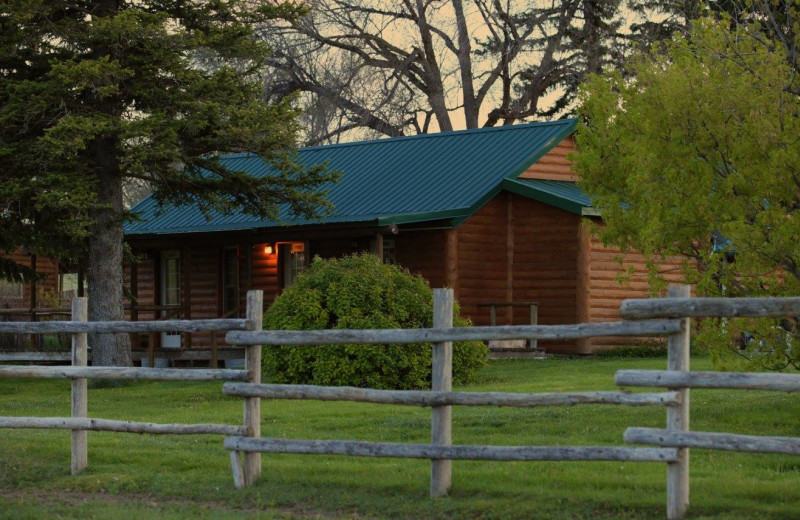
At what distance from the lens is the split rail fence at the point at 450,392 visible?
30.3ft

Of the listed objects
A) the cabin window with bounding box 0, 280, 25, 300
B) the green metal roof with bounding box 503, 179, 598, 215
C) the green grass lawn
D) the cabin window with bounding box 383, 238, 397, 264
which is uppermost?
the green metal roof with bounding box 503, 179, 598, 215

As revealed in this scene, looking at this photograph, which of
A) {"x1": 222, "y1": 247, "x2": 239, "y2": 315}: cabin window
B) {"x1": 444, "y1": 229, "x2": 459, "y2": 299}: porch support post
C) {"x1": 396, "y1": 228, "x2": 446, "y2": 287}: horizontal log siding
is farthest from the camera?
{"x1": 222, "y1": 247, "x2": 239, "y2": 315}: cabin window

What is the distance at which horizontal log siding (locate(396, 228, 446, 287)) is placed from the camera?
27938mm

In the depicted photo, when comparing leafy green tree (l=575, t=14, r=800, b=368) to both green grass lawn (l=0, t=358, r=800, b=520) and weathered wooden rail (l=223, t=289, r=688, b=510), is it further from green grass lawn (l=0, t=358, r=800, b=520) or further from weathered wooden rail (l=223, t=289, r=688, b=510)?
weathered wooden rail (l=223, t=289, r=688, b=510)

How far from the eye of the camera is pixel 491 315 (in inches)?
1089

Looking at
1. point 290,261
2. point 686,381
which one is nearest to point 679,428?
point 686,381

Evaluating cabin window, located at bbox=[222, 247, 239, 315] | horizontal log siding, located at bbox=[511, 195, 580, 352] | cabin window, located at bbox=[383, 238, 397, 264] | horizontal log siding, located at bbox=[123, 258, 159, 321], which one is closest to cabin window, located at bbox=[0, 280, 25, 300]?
horizontal log siding, located at bbox=[123, 258, 159, 321]

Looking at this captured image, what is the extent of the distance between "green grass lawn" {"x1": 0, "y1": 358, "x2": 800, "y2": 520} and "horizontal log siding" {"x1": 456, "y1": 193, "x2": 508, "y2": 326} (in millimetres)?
10916

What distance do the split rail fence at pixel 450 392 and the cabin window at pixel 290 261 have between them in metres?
17.4

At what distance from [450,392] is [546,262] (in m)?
17.7

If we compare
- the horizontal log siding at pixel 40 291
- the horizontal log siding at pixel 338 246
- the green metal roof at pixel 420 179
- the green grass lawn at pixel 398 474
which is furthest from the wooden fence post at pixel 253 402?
the horizontal log siding at pixel 40 291

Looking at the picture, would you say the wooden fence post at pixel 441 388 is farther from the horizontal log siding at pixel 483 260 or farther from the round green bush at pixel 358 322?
the horizontal log siding at pixel 483 260

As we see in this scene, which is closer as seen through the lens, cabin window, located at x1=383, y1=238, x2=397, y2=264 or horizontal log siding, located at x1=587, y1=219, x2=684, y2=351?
horizontal log siding, located at x1=587, y1=219, x2=684, y2=351

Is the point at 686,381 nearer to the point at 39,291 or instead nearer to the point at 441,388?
the point at 441,388
